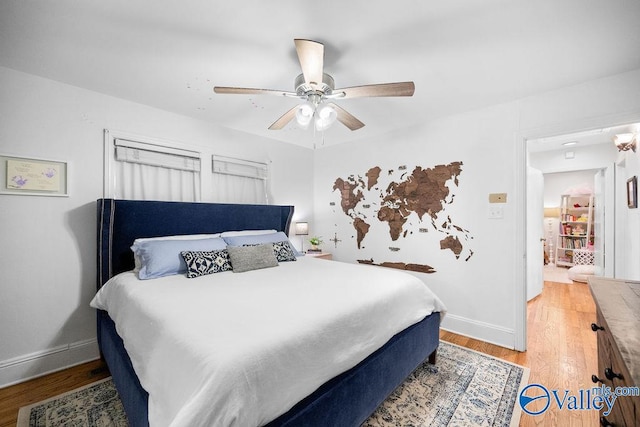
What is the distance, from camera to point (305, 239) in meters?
4.43

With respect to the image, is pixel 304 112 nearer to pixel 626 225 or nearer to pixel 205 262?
pixel 205 262

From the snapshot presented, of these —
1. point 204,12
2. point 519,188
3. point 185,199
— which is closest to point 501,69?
point 519,188

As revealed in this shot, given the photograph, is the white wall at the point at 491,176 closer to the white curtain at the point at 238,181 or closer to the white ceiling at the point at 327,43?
the white ceiling at the point at 327,43

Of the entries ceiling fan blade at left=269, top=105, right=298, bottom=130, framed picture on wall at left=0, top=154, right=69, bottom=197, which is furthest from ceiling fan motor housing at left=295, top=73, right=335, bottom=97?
framed picture on wall at left=0, top=154, right=69, bottom=197

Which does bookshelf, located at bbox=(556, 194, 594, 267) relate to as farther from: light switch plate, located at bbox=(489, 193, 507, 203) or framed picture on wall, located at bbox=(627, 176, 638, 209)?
light switch plate, located at bbox=(489, 193, 507, 203)

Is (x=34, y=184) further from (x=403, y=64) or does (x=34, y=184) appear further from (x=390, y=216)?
(x=390, y=216)

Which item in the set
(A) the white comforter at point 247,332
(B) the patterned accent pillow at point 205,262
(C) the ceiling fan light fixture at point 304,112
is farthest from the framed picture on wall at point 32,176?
(C) the ceiling fan light fixture at point 304,112

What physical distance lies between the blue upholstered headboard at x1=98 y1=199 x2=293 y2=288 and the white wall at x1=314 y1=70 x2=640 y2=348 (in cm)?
215

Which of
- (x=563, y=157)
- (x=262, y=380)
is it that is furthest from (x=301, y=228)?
(x=563, y=157)

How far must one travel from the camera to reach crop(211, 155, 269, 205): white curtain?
3324 mm

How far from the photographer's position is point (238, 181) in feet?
11.6

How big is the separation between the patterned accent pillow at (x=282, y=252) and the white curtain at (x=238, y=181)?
97 cm

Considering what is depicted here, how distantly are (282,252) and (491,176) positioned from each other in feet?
7.61

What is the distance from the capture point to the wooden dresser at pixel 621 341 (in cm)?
73
